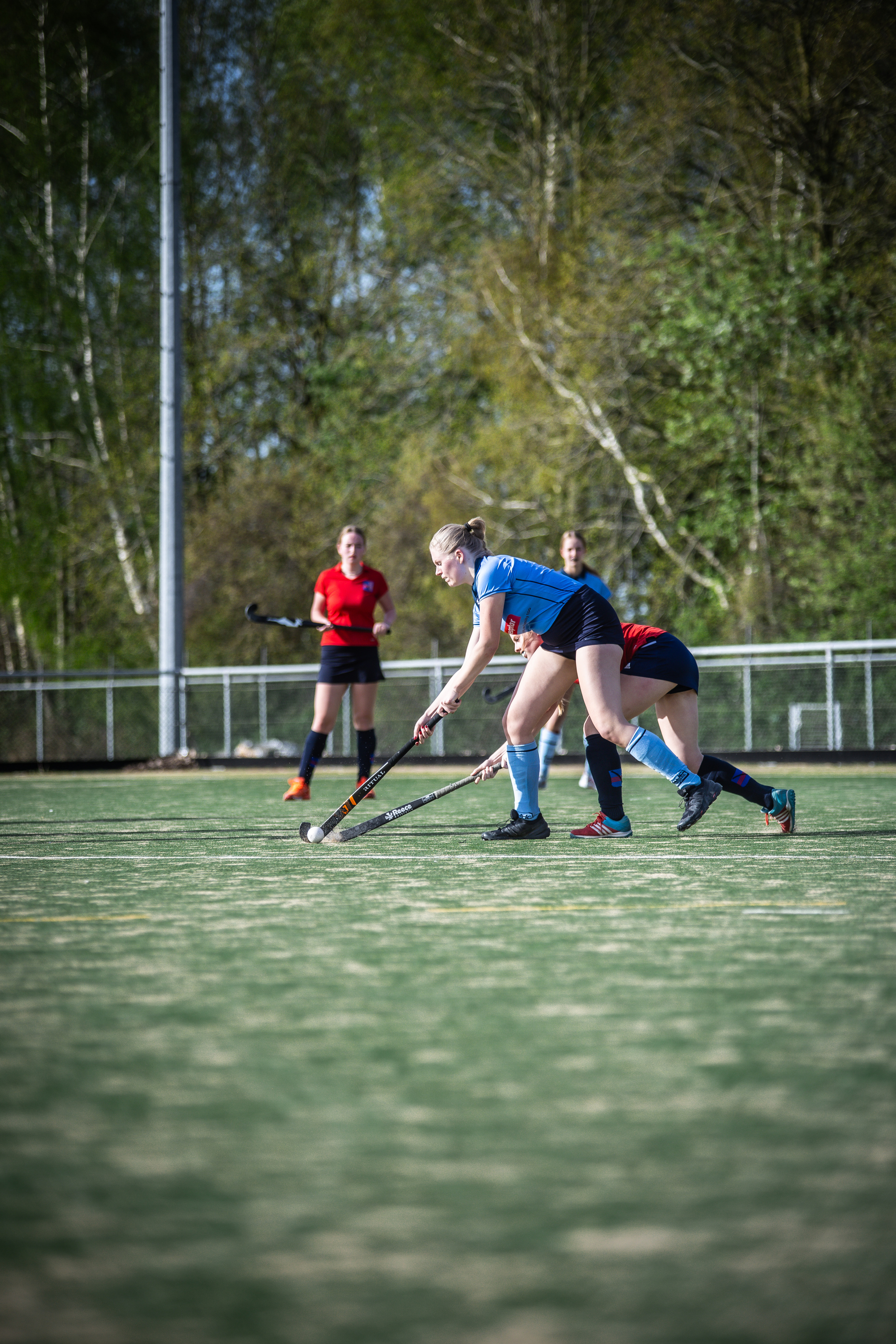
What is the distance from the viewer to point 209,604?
89.1 ft

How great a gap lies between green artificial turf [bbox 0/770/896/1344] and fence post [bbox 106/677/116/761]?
14.6m

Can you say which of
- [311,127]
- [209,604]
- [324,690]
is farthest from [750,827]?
[311,127]

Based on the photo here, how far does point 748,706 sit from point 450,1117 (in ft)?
48.1

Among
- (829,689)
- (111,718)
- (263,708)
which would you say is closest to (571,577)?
(829,689)

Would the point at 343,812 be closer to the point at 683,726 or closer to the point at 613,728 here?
the point at 613,728

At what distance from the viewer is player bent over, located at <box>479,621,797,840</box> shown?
687cm

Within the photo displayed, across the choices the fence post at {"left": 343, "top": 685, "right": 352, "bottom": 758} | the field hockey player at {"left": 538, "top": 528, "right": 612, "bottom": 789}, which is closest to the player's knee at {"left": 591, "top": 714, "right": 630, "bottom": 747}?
the field hockey player at {"left": 538, "top": 528, "right": 612, "bottom": 789}

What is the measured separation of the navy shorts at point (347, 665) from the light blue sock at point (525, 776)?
10.5ft

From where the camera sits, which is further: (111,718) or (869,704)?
(111,718)

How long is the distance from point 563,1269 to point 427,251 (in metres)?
26.6

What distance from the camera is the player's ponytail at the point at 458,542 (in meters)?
6.45

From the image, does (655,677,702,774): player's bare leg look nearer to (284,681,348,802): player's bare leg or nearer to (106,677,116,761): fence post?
(284,681,348,802): player's bare leg

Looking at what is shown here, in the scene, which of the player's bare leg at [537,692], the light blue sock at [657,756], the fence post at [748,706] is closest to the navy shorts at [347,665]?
the player's bare leg at [537,692]

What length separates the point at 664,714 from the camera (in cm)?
713
